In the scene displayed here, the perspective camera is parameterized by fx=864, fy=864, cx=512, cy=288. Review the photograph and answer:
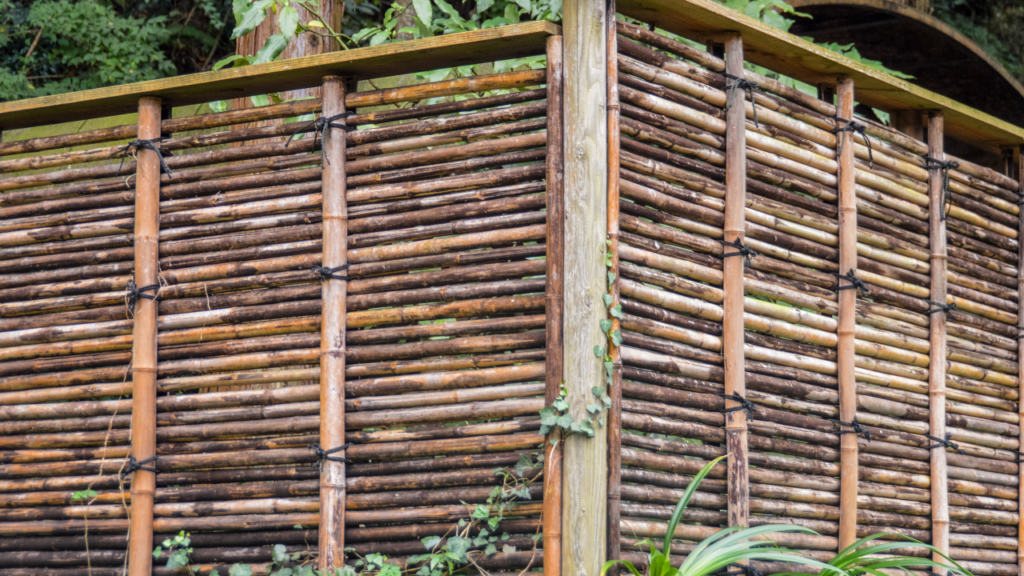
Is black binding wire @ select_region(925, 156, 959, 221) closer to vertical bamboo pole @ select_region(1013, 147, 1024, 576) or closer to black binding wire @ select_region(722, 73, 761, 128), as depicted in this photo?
vertical bamboo pole @ select_region(1013, 147, 1024, 576)

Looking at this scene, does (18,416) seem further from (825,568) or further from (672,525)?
(825,568)

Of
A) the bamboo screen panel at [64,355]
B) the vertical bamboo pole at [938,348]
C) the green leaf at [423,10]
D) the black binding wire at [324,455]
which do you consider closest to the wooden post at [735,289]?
the vertical bamboo pole at [938,348]

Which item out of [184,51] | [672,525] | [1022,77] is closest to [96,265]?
[672,525]

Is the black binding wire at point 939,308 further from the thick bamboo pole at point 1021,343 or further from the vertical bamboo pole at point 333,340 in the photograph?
the vertical bamboo pole at point 333,340

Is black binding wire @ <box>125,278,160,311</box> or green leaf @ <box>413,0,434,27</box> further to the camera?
green leaf @ <box>413,0,434,27</box>

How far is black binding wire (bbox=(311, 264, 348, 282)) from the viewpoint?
9.48ft

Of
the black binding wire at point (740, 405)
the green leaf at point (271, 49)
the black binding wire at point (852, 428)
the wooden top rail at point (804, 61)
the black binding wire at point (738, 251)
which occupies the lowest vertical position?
the black binding wire at point (852, 428)

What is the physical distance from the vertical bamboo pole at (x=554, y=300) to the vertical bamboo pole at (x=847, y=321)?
3.93 ft

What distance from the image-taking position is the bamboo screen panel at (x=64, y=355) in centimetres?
306

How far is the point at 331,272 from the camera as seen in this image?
9.49ft

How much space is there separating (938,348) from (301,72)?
2.70m

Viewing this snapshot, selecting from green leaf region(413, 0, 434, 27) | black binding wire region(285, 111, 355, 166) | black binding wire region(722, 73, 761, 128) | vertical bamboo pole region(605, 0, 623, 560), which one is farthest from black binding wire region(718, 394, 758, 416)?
green leaf region(413, 0, 434, 27)

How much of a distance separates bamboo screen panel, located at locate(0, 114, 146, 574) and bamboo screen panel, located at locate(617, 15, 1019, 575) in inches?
71.5

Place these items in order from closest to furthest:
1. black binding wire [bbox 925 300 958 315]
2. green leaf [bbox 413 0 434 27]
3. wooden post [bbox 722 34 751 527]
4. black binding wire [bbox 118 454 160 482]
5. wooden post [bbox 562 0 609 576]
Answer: wooden post [bbox 562 0 609 576] < wooden post [bbox 722 34 751 527] < black binding wire [bbox 118 454 160 482] < green leaf [bbox 413 0 434 27] < black binding wire [bbox 925 300 958 315]
